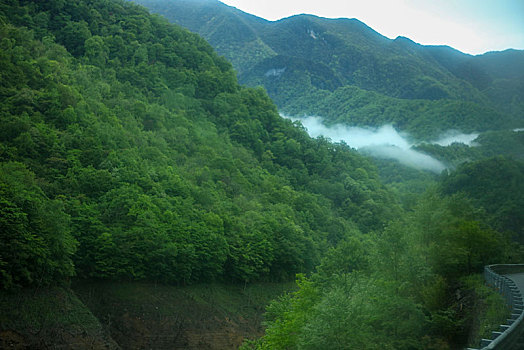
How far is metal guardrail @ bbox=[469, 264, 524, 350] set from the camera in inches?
603

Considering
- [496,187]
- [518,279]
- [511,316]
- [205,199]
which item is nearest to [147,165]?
[205,199]

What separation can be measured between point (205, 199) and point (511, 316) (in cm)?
6896

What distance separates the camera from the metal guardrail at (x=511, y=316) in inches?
603

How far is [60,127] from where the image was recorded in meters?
80.6

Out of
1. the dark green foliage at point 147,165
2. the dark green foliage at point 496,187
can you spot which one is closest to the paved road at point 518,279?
the dark green foliage at point 147,165

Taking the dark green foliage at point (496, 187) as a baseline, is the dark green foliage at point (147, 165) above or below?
below

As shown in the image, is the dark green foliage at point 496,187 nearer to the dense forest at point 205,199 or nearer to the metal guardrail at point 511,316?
the dense forest at point 205,199

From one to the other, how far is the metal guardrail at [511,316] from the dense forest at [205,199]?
136cm

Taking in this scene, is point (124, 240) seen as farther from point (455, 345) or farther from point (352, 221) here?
point (352, 221)

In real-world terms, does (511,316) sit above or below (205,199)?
above

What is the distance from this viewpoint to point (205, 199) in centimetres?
8744

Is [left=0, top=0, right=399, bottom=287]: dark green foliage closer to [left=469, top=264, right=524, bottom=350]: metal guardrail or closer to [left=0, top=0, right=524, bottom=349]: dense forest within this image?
[left=0, top=0, right=524, bottom=349]: dense forest

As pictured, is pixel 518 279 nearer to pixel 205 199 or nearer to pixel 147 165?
pixel 205 199

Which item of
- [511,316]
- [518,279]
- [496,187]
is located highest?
[496,187]
